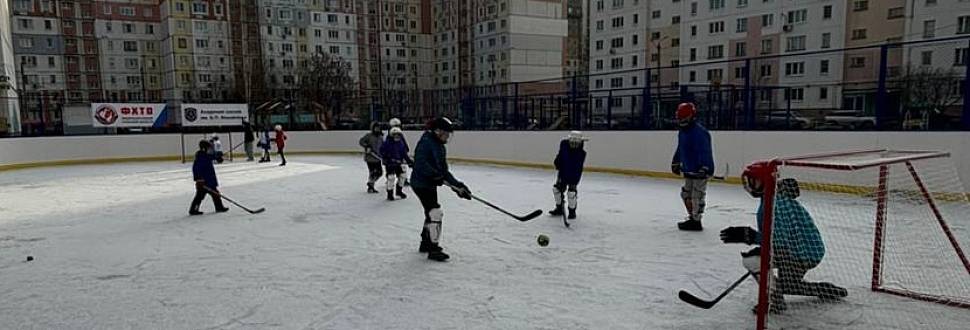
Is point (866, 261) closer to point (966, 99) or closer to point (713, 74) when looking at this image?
point (966, 99)

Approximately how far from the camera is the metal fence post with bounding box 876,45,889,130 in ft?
26.2

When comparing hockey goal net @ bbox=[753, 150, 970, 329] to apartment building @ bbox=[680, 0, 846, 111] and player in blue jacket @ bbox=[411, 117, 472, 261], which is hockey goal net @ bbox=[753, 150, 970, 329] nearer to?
player in blue jacket @ bbox=[411, 117, 472, 261]

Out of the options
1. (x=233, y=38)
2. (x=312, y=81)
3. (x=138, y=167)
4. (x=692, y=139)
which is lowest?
(x=138, y=167)

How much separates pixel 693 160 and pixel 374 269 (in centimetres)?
335

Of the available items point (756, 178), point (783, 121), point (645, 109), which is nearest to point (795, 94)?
point (783, 121)

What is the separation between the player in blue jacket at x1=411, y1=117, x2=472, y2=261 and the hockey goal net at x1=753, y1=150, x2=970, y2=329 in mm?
2468

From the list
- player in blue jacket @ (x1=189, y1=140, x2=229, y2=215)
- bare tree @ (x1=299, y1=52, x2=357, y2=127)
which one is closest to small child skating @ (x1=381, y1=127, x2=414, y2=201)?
player in blue jacket @ (x1=189, y1=140, x2=229, y2=215)

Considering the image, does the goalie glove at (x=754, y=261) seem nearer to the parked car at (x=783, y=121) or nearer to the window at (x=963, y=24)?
the parked car at (x=783, y=121)

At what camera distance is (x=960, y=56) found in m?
7.91

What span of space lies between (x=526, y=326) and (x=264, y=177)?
10.2 metres

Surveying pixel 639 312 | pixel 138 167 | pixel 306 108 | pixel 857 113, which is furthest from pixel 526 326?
pixel 306 108

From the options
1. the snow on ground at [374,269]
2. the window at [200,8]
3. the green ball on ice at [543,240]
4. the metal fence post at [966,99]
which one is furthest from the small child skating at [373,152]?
the window at [200,8]

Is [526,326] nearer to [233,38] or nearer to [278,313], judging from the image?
[278,313]

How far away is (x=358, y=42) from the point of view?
52375mm
